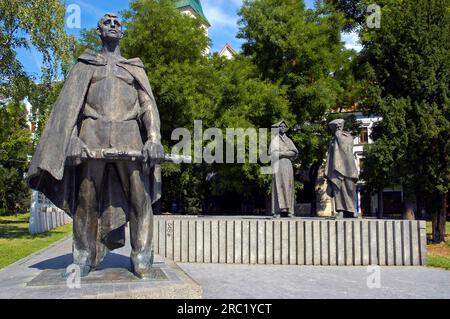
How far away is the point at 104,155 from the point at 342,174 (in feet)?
23.5

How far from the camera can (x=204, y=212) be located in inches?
1374

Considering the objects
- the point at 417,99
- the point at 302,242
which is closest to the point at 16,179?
the point at 417,99

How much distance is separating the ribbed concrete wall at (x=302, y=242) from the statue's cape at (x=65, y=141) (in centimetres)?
407

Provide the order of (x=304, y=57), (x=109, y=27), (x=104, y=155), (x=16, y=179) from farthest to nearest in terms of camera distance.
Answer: (x=16, y=179), (x=304, y=57), (x=109, y=27), (x=104, y=155)

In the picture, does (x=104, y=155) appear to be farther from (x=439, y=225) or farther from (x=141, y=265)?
(x=439, y=225)

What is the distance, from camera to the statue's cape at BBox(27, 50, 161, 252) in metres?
5.29

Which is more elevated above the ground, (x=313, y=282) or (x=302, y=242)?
(x=302, y=242)

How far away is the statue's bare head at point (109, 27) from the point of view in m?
5.88

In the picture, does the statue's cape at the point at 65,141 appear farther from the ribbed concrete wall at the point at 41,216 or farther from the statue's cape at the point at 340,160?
the ribbed concrete wall at the point at 41,216

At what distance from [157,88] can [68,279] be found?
20.4m

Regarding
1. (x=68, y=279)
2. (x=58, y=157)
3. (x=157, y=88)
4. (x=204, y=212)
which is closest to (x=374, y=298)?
(x=68, y=279)

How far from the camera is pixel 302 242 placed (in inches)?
377

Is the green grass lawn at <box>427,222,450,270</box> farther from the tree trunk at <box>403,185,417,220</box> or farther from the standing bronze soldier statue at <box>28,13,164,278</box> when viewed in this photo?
the standing bronze soldier statue at <box>28,13,164,278</box>

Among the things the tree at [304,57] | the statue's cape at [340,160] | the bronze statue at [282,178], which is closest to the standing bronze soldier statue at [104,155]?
the bronze statue at [282,178]
